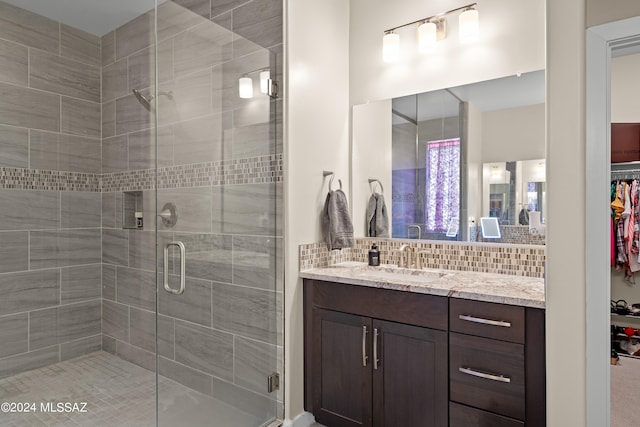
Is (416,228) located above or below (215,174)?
below

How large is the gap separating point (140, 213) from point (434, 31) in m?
2.20

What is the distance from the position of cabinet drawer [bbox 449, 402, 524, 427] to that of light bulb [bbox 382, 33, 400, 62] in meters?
2.02

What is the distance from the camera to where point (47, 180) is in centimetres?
219

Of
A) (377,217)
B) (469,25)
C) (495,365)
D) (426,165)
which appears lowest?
(495,365)

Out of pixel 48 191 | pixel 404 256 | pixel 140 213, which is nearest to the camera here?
pixel 48 191

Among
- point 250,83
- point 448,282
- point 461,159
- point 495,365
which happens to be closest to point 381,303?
point 448,282

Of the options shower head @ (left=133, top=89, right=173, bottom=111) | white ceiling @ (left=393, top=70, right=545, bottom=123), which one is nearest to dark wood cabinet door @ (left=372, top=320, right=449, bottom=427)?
white ceiling @ (left=393, top=70, right=545, bottom=123)

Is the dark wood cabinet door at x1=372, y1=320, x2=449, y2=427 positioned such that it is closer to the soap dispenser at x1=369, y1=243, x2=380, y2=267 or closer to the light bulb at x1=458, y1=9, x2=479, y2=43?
the soap dispenser at x1=369, y1=243, x2=380, y2=267

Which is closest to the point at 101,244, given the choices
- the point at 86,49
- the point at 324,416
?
the point at 86,49

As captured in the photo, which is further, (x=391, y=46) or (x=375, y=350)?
(x=391, y=46)

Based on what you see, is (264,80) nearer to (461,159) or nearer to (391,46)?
(391,46)

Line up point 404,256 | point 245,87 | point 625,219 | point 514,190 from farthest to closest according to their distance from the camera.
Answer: point 625,219 < point 404,256 < point 514,190 < point 245,87

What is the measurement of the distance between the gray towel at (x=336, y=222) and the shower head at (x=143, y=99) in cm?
117

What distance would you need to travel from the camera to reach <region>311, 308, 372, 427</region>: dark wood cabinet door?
1.89 meters
